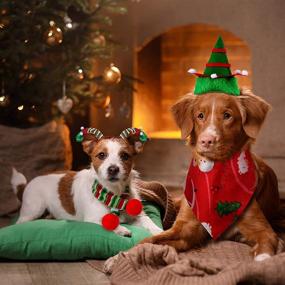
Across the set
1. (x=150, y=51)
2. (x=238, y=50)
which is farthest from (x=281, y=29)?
(x=150, y=51)

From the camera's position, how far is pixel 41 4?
436cm

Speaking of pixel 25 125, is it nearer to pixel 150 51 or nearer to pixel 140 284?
pixel 150 51

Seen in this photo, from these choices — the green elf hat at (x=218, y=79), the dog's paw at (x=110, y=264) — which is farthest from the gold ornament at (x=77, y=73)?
the dog's paw at (x=110, y=264)

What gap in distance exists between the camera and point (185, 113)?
291 centimetres

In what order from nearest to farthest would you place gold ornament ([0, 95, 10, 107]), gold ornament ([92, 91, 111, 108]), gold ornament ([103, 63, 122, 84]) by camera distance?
1. gold ornament ([0, 95, 10, 107])
2. gold ornament ([103, 63, 122, 84])
3. gold ornament ([92, 91, 111, 108])

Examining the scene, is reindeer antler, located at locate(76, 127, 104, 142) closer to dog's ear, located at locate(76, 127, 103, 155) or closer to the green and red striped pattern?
dog's ear, located at locate(76, 127, 103, 155)

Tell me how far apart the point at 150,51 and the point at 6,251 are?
143 inches

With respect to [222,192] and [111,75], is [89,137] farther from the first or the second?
[111,75]

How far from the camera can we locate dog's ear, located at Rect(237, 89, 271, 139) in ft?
9.24

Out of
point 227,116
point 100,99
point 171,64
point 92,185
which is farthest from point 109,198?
point 171,64

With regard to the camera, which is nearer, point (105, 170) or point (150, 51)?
point (105, 170)

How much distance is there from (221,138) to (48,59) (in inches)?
101

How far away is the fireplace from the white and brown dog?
107 inches

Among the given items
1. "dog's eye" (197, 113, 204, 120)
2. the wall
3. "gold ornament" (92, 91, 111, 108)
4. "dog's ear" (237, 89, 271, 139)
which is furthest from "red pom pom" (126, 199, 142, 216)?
the wall
